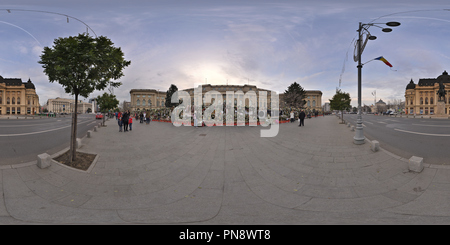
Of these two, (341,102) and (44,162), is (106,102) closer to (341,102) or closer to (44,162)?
(44,162)

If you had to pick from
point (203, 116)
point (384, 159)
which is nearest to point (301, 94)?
point (203, 116)

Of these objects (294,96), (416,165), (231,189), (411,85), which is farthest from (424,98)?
(231,189)

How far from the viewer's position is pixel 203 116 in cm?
2391

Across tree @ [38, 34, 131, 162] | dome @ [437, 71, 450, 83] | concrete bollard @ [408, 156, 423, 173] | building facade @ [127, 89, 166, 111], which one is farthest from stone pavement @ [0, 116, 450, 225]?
building facade @ [127, 89, 166, 111]

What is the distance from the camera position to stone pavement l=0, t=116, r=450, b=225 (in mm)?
4250

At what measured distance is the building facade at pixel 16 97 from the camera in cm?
7475

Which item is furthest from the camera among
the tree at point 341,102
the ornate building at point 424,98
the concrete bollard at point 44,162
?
the ornate building at point 424,98

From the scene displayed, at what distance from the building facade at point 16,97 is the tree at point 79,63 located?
306ft

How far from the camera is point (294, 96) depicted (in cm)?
6347

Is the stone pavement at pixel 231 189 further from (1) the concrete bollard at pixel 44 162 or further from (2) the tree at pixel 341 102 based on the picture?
(2) the tree at pixel 341 102

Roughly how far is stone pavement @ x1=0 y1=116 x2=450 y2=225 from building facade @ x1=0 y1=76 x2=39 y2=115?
95.8 meters

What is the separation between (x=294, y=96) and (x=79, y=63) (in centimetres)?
6250

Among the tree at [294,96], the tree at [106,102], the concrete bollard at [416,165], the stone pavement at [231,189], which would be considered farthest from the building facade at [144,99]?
the concrete bollard at [416,165]

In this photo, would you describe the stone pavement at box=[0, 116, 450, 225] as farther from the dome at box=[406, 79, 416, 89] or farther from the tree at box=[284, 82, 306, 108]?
the dome at box=[406, 79, 416, 89]
